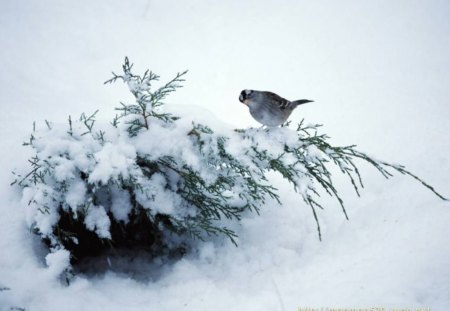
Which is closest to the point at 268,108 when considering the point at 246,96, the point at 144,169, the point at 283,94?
the point at 246,96

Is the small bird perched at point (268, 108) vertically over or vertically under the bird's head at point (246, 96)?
under

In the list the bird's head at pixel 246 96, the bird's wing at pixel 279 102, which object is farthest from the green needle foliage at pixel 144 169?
the bird's head at pixel 246 96

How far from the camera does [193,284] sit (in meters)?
3.21

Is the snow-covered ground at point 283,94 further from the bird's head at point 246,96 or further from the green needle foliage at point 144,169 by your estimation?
the bird's head at point 246,96

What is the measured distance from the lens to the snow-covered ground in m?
2.75

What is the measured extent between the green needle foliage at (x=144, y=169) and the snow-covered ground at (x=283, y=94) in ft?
1.18

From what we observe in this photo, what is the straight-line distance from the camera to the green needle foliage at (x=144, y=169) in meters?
2.90

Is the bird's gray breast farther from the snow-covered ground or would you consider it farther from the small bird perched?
the snow-covered ground

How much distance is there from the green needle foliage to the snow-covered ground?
36 cm

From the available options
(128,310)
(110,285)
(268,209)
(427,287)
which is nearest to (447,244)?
(427,287)

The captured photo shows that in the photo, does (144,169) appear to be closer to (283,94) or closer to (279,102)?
(279,102)

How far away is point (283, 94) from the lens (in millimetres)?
8438

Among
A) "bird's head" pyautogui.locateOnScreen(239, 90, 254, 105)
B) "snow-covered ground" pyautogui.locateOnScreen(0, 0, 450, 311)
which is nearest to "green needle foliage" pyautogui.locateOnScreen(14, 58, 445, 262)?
"snow-covered ground" pyautogui.locateOnScreen(0, 0, 450, 311)

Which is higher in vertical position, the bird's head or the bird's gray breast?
the bird's head
